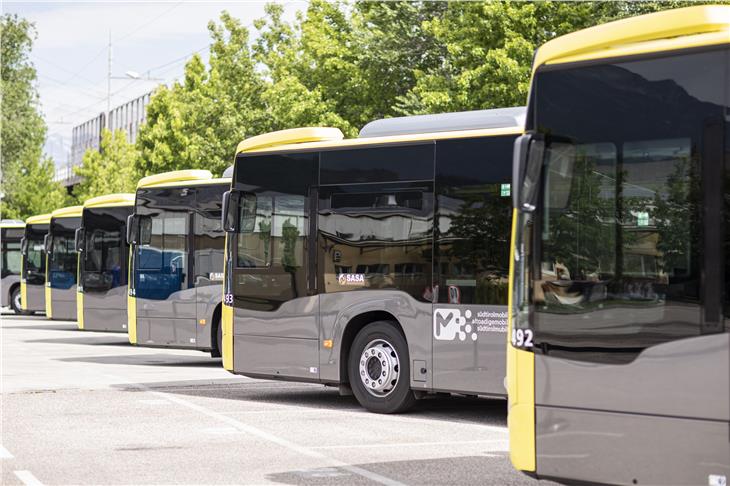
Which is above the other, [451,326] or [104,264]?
[104,264]

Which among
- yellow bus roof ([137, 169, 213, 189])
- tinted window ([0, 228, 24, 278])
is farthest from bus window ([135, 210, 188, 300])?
tinted window ([0, 228, 24, 278])

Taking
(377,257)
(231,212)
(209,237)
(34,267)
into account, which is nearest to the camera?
(377,257)

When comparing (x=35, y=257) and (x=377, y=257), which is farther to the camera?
(x=35, y=257)

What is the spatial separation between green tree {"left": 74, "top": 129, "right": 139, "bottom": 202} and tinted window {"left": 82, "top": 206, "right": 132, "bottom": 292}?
118 ft

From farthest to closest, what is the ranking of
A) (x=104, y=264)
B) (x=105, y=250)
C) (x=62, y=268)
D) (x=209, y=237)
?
(x=62, y=268)
(x=105, y=250)
(x=104, y=264)
(x=209, y=237)

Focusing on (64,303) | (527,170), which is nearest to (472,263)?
(527,170)

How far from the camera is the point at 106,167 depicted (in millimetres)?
67812

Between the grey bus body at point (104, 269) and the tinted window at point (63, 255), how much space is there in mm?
4990

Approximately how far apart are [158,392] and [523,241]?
9050mm

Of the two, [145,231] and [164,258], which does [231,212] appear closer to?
[164,258]

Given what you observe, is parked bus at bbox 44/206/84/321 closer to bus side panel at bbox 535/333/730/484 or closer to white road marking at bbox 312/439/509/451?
white road marking at bbox 312/439/509/451

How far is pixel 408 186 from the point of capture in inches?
519

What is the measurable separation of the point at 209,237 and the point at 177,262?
3.00ft

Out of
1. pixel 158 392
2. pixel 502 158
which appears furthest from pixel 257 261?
pixel 502 158
